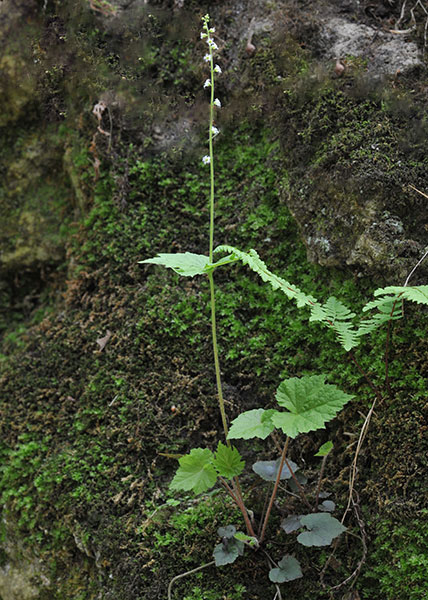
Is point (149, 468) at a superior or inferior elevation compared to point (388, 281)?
inferior

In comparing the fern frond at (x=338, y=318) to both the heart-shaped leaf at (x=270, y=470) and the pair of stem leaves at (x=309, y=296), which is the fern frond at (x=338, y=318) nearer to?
the pair of stem leaves at (x=309, y=296)

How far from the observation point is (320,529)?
2.09m

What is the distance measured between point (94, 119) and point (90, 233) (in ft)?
3.13

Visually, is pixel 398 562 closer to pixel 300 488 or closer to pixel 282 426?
pixel 300 488

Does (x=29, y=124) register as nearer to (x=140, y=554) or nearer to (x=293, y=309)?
(x=293, y=309)

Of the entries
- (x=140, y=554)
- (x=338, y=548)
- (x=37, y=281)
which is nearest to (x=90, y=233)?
(x=37, y=281)

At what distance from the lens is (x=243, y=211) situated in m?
3.33

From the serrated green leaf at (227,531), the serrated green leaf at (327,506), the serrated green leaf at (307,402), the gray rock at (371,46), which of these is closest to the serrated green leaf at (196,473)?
the serrated green leaf at (227,531)

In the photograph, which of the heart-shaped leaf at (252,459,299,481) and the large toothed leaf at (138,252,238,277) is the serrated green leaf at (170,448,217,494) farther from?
the large toothed leaf at (138,252,238,277)

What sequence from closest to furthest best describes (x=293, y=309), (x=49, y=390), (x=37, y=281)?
(x=293, y=309) → (x=49, y=390) → (x=37, y=281)

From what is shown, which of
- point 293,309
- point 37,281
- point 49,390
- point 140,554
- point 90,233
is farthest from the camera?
point 37,281

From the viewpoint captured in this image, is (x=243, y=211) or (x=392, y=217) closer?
(x=392, y=217)

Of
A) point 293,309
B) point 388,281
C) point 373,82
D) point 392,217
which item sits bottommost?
point 293,309

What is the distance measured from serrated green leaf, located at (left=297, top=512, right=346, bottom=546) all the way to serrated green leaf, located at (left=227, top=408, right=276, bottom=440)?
49 cm
